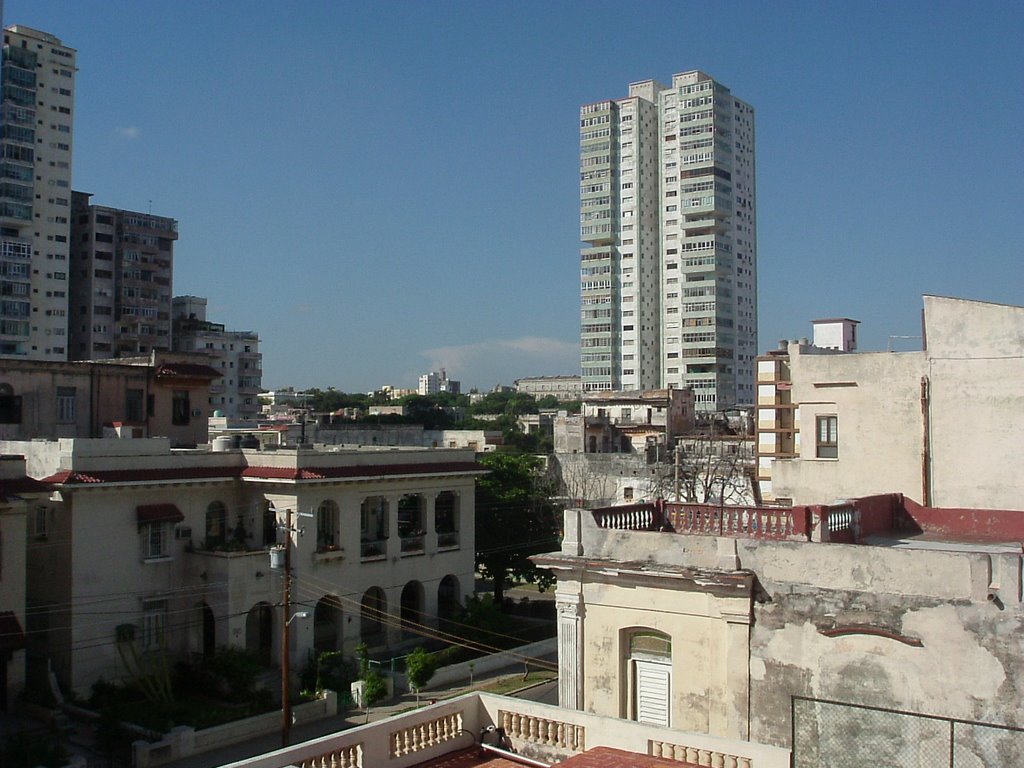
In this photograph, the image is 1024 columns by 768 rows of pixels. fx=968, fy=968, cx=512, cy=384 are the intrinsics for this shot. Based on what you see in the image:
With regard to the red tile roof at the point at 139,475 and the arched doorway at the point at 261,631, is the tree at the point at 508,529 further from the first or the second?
the red tile roof at the point at 139,475

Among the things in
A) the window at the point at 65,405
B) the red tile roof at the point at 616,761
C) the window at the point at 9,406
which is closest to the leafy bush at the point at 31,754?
the red tile roof at the point at 616,761

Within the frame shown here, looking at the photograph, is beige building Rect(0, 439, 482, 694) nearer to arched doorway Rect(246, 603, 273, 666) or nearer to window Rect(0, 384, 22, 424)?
arched doorway Rect(246, 603, 273, 666)

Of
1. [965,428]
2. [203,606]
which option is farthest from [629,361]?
[965,428]

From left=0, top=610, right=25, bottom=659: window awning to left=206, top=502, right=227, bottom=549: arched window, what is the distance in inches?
272

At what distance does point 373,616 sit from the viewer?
36.7 m

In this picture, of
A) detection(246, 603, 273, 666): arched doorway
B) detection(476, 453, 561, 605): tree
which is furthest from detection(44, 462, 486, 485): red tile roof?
detection(476, 453, 561, 605): tree

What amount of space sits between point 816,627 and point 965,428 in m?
7.18

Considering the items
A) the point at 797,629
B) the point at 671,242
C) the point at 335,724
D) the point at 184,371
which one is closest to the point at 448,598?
the point at 335,724

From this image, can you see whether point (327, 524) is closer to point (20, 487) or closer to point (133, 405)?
point (20, 487)

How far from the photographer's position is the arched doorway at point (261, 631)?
3338 centimetres

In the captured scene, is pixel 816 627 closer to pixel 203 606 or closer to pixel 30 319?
pixel 203 606

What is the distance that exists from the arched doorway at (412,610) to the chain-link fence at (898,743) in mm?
26444

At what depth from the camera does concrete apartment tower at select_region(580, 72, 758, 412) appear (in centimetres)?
13062

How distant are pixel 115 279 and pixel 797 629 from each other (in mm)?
99236
